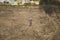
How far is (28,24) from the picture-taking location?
165cm

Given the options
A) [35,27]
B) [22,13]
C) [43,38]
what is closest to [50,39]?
[43,38]

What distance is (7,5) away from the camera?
1622 millimetres

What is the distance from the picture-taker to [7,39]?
1.62 metres

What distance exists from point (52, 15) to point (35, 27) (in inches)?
8.0

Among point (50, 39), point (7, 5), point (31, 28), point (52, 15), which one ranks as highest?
point (7, 5)

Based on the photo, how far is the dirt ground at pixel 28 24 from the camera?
163 centimetres

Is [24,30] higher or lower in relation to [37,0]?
lower

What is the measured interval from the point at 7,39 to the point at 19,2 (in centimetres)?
37

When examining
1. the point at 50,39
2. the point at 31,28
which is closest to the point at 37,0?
the point at 31,28

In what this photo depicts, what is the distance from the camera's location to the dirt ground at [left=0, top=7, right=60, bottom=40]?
163 cm

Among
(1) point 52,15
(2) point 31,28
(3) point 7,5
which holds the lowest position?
(2) point 31,28

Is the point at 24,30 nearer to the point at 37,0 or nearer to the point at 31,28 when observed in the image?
the point at 31,28

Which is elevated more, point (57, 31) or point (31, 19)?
point (31, 19)

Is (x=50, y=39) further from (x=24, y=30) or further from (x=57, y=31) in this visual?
(x=24, y=30)
